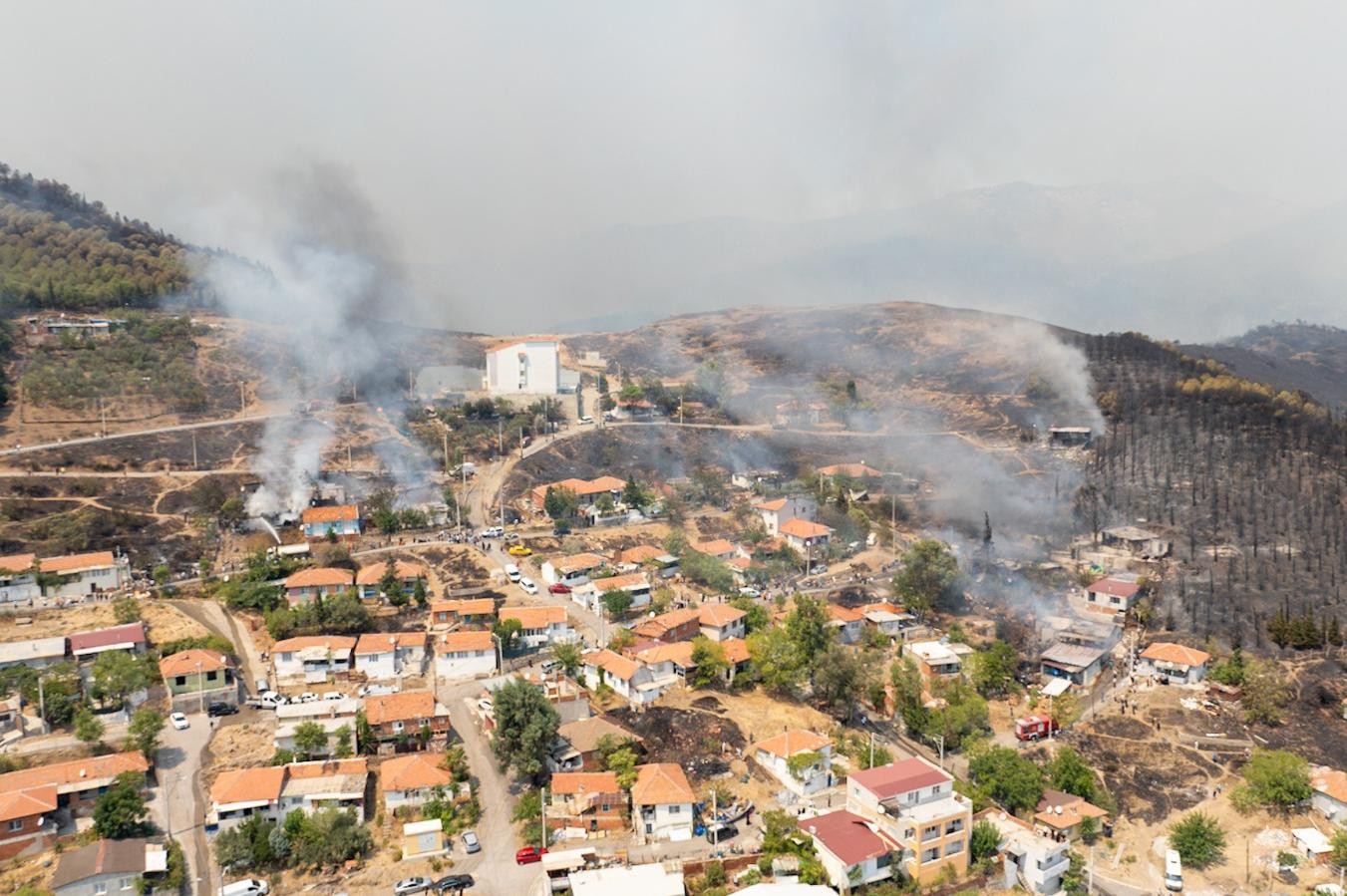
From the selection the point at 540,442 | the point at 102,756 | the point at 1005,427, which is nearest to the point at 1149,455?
the point at 1005,427

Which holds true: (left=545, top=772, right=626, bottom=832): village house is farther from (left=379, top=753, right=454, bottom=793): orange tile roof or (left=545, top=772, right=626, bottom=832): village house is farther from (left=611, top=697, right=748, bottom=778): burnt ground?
(left=379, top=753, right=454, bottom=793): orange tile roof

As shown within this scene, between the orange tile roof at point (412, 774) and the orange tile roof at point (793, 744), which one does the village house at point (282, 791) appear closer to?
the orange tile roof at point (412, 774)

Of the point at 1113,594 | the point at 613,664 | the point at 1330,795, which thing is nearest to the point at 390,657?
the point at 613,664

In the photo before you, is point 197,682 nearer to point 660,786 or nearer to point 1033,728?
point 660,786

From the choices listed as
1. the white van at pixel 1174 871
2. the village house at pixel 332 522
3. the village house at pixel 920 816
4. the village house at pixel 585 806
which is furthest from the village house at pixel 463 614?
the white van at pixel 1174 871

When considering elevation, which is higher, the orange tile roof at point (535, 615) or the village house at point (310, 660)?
the orange tile roof at point (535, 615)

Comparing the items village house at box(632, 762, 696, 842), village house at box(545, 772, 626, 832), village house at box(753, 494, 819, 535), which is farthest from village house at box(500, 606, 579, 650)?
village house at box(753, 494, 819, 535)

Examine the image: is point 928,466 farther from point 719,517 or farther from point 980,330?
point 980,330
